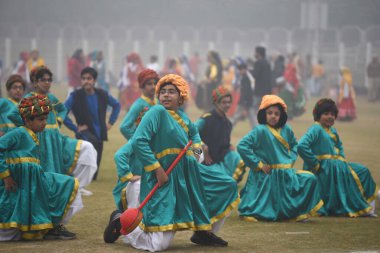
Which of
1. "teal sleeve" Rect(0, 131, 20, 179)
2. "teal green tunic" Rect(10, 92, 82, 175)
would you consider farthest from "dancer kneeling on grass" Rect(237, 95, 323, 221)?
"teal sleeve" Rect(0, 131, 20, 179)

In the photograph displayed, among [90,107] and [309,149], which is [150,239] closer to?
[309,149]

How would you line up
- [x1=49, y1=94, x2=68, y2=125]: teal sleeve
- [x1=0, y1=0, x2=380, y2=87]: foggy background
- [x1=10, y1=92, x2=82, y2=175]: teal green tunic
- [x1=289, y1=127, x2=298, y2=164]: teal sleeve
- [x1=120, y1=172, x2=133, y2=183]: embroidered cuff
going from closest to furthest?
[x1=120, y1=172, x2=133, y2=183]: embroidered cuff → [x1=10, y1=92, x2=82, y2=175]: teal green tunic → [x1=289, y1=127, x2=298, y2=164]: teal sleeve → [x1=49, y1=94, x2=68, y2=125]: teal sleeve → [x1=0, y1=0, x2=380, y2=87]: foggy background

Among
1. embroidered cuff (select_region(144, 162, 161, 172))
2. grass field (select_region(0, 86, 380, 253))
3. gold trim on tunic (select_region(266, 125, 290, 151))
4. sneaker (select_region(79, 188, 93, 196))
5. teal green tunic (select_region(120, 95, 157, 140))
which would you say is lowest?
grass field (select_region(0, 86, 380, 253))

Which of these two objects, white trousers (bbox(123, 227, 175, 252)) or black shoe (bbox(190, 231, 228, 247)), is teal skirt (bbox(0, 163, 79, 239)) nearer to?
white trousers (bbox(123, 227, 175, 252))

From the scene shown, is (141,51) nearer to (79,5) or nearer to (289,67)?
(79,5)

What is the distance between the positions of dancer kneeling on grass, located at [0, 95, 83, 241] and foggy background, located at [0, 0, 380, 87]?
33807mm

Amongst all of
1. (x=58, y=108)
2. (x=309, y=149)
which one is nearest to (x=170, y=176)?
(x=309, y=149)

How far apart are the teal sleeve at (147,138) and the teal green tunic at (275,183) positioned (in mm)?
2045

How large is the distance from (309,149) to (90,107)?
9.94 feet

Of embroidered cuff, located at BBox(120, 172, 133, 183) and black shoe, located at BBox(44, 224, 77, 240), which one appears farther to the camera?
embroidered cuff, located at BBox(120, 172, 133, 183)

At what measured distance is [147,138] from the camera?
6.83m

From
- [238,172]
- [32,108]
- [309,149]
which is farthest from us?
[238,172]

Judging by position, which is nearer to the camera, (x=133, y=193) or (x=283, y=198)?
(x=133, y=193)

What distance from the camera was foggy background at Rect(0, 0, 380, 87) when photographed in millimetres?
46000
